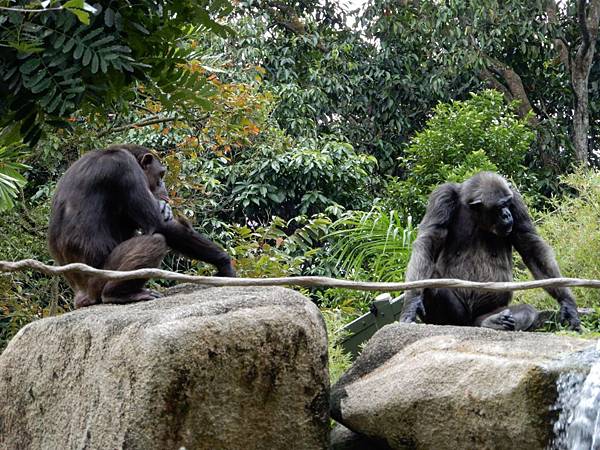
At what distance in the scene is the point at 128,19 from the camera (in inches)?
182

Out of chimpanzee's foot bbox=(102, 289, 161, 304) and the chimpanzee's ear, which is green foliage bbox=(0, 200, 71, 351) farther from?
chimpanzee's foot bbox=(102, 289, 161, 304)

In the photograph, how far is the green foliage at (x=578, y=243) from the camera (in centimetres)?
718

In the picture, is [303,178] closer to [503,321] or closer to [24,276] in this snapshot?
[24,276]

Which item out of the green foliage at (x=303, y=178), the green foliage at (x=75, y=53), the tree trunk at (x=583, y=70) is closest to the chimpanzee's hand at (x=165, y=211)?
the green foliage at (x=75, y=53)

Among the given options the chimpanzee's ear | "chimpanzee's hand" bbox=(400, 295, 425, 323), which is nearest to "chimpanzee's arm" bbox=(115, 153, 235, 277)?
the chimpanzee's ear

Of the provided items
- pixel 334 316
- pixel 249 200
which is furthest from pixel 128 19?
pixel 249 200

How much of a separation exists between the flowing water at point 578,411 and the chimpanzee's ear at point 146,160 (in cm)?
331

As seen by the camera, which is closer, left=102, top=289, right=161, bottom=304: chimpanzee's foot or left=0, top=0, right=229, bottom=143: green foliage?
left=0, top=0, right=229, bottom=143: green foliage

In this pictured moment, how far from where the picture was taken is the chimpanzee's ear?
621 centimetres

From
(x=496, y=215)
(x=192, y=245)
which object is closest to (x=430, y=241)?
(x=496, y=215)

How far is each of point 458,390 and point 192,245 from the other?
232 centimetres

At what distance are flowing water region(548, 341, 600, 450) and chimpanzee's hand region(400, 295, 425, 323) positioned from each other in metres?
1.86

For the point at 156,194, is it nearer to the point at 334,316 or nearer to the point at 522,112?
the point at 334,316

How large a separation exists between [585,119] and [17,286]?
983 centimetres
